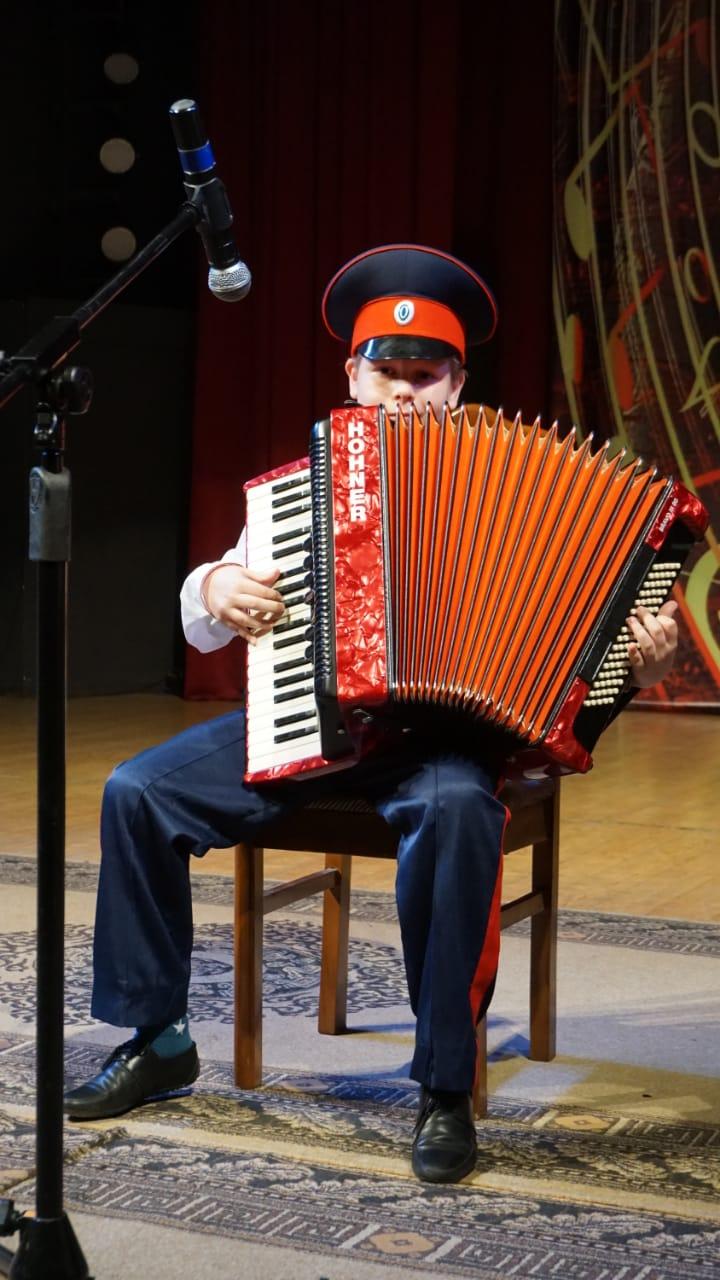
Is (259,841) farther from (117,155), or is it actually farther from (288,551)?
(117,155)

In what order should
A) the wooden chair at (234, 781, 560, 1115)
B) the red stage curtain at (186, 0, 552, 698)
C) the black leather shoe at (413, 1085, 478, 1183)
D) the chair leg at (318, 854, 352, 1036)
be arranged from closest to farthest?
1. the black leather shoe at (413, 1085, 478, 1183)
2. the wooden chair at (234, 781, 560, 1115)
3. the chair leg at (318, 854, 352, 1036)
4. the red stage curtain at (186, 0, 552, 698)

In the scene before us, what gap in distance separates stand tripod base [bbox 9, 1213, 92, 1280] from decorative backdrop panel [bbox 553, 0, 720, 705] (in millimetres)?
5168

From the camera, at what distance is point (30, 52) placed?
6941 mm

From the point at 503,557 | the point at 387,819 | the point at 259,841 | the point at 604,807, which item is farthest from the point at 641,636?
the point at 604,807

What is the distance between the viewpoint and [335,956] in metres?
2.44

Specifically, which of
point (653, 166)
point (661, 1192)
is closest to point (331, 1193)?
point (661, 1192)

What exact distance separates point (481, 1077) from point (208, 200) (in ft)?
3.66

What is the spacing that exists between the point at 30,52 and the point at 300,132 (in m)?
1.23

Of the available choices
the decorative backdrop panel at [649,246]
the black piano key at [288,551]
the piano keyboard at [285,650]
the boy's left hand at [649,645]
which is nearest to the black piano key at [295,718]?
the piano keyboard at [285,650]

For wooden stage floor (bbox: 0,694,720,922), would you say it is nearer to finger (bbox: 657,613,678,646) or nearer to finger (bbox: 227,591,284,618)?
finger (bbox: 657,613,678,646)

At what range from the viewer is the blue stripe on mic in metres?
1.56

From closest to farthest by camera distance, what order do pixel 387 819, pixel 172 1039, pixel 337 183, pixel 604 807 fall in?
pixel 387 819, pixel 172 1039, pixel 604 807, pixel 337 183

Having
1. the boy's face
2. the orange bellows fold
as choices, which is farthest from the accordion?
the boy's face

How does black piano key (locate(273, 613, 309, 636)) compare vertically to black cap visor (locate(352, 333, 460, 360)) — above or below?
below
